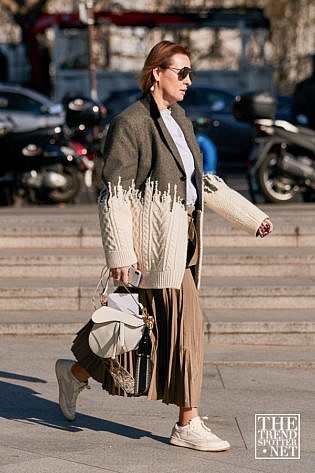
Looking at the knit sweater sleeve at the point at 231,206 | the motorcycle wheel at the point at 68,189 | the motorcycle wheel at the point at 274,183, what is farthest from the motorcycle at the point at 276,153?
the knit sweater sleeve at the point at 231,206

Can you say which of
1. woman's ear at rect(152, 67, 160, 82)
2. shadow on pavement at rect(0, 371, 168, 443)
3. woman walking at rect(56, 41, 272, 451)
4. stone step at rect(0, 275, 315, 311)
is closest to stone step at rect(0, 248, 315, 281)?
stone step at rect(0, 275, 315, 311)

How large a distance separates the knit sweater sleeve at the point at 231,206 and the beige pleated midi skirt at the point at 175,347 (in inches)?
16.3

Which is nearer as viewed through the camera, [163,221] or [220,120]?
[163,221]

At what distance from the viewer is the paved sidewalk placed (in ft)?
17.9

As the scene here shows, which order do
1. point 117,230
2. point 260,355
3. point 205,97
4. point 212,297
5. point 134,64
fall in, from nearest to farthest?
point 117,230 < point 260,355 < point 212,297 < point 205,97 < point 134,64

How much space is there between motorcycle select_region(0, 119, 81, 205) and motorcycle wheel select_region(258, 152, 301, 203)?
82.8 inches

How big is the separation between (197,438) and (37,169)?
780 centimetres

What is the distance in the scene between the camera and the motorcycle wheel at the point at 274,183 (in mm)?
12352

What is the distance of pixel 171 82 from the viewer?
5.64 m

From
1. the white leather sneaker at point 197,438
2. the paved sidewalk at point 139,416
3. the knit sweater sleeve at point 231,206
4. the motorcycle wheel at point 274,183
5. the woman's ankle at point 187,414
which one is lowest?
the motorcycle wheel at point 274,183

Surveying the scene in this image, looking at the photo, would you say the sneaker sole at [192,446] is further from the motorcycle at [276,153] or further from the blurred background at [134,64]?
the motorcycle at [276,153]

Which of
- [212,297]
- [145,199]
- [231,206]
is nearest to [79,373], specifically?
[145,199]

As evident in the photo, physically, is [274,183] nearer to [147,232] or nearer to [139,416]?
[139,416]

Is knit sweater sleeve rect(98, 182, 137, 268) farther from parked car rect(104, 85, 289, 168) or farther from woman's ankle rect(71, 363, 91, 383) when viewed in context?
parked car rect(104, 85, 289, 168)
